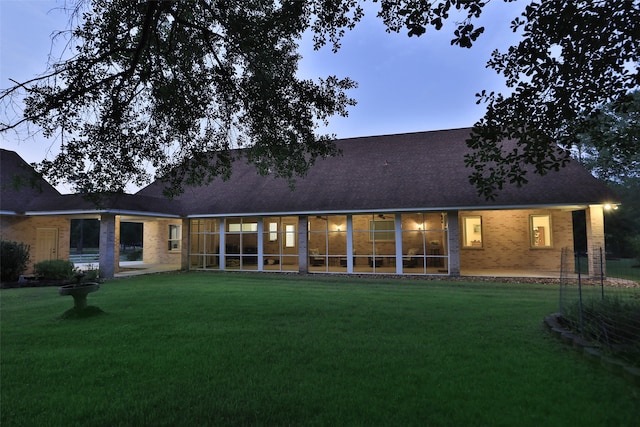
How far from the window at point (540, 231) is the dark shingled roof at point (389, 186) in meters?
2.99

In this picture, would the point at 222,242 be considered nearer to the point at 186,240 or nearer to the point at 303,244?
the point at 186,240

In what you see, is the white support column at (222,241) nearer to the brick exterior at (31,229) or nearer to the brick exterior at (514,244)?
the brick exterior at (31,229)

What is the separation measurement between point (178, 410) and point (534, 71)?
20.0 ft

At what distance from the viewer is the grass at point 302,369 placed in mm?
4078

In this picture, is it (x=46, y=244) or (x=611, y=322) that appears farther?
(x=46, y=244)

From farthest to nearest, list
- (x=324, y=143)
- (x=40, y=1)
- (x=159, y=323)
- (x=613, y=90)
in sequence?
(x=324, y=143), (x=159, y=323), (x=40, y=1), (x=613, y=90)

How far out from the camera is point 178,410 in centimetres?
419

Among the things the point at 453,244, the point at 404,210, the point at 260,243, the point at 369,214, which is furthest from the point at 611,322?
the point at 260,243

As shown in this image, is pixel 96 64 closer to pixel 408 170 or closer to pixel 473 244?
pixel 408 170

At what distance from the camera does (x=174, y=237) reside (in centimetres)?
2670

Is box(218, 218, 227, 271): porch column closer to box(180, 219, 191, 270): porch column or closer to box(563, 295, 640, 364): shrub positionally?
box(180, 219, 191, 270): porch column

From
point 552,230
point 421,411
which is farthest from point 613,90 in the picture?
point 552,230

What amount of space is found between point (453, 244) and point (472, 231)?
432cm

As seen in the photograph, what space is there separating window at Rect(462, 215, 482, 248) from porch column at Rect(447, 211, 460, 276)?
4008 mm
